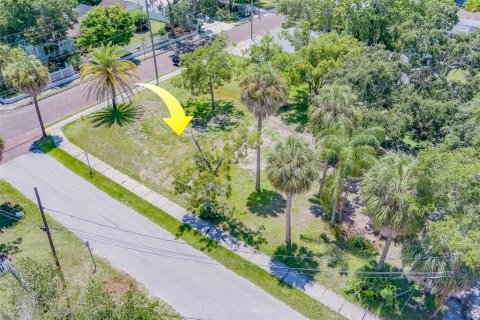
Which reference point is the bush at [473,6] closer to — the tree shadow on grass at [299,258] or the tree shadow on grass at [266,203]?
the tree shadow on grass at [266,203]

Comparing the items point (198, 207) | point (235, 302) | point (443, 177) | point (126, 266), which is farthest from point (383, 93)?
point (126, 266)

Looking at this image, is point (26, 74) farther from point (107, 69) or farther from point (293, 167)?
point (293, 167)

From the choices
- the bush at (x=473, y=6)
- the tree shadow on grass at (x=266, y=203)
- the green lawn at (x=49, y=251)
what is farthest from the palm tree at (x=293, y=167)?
the bush at (x=473, y=6)

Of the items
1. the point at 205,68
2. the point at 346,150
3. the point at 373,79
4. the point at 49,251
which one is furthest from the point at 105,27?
the point at 346,150

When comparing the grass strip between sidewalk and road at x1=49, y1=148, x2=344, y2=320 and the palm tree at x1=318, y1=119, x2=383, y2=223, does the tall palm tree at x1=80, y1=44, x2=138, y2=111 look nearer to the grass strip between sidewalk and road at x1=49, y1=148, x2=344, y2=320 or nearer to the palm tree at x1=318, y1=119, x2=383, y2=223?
the grass strip between sidewalk and road at x1=49, y1=148, x2=344, y2=320

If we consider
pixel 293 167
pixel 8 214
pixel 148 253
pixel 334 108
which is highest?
pixel 334 108

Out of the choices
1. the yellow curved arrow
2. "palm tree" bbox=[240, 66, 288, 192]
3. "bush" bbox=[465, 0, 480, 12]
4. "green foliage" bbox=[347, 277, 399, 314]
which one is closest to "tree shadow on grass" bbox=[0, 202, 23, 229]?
the yellow curved arrow

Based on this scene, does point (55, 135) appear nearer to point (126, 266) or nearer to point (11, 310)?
point (126, 266)
